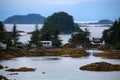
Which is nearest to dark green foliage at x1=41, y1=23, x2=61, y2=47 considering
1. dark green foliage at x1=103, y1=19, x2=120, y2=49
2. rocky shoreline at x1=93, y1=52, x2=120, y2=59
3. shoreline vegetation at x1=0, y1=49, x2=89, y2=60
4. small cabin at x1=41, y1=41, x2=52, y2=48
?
small cabin at x1=41, y1=41, x2=52, y2=48

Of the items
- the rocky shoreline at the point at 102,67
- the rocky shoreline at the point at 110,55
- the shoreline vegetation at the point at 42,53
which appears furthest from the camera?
the shoreline vegetation at the point at 42,53

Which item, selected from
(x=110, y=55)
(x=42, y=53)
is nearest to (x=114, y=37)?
(x=110, y=55)

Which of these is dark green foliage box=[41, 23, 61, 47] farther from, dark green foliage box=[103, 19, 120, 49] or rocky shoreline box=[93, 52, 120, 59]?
rocky shoreline box=[93, 52, 120, 59]

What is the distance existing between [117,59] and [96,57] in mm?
5492

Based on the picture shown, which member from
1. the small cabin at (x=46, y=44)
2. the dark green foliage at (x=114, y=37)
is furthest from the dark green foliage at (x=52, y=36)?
the dark green foliage at (x=114, y=37)

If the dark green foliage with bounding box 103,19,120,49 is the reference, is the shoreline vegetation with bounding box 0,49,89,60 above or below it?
below

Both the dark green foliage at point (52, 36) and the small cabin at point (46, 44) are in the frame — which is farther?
the dark green foliage at point (52, 36)

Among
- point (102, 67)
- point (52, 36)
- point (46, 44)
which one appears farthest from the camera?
point (52, 36)

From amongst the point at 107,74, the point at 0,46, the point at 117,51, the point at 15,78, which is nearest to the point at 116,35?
the point at 117,51

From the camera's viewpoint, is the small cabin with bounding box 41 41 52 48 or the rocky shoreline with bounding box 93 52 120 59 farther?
the small cabin with bounding box 41 41 52 48

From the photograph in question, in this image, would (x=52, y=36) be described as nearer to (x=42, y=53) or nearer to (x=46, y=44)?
(x=46, y=44)

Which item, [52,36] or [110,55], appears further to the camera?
[52,36]

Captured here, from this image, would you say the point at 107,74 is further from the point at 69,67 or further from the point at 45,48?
the point at 45,48

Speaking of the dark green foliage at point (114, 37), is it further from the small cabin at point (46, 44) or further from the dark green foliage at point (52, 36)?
the small cabin at point (46, 44)
